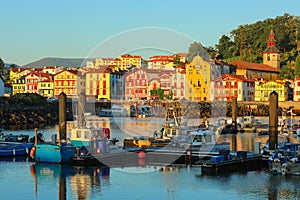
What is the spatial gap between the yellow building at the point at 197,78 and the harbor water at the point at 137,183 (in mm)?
37143

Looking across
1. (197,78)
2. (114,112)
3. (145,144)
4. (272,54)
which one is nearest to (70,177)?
(145,144)

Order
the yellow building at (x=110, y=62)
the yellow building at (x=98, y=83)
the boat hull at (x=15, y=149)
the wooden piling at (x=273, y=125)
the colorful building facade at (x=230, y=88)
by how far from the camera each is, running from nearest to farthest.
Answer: the wooden piling at (x=273, y=125) < the boat hull at (x=15, y=149) < the colorful building facade at (x=230, y=88) < the yellow building at (x=98, y=83) < the yellow building at (x=110, y=62)

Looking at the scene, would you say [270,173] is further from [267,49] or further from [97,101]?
[267,49]

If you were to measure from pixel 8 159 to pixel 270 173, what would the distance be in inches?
437

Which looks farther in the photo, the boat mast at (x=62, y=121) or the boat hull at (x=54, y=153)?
the boat mast at (x=62, y=121)

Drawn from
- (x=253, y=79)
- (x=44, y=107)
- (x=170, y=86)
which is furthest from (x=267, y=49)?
(x=44, y=107)

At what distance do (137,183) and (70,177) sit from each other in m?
2.52

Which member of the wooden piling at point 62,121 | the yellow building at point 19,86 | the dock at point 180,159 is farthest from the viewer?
the yellow building at point 19,86

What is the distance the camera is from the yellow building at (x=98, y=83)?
7531cm


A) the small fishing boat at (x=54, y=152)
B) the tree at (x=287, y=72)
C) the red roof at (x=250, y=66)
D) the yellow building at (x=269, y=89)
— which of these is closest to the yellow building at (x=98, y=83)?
the red roof at (x=250, y=66)

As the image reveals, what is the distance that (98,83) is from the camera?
76.8m

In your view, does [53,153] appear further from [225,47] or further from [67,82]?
[225,47]

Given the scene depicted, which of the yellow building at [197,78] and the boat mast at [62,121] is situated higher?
the yellow building at [197,78]

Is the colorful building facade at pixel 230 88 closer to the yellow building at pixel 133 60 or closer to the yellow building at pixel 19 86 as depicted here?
the yellow building at pixel 133 60
